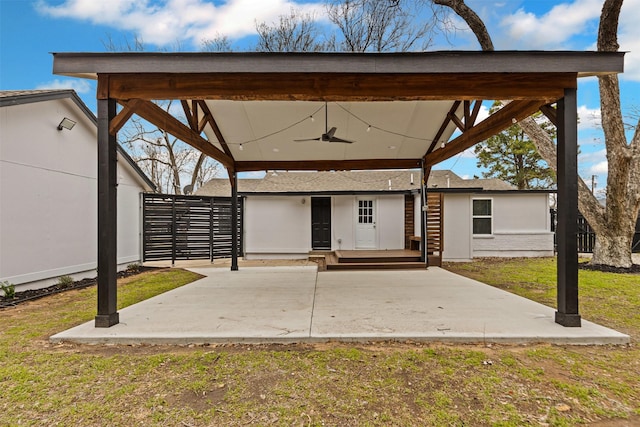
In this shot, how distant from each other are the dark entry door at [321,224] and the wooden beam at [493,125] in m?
5.18

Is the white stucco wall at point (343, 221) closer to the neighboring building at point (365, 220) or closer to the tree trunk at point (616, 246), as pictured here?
the neighboring building at point (365, 220)

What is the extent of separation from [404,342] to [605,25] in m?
9.56

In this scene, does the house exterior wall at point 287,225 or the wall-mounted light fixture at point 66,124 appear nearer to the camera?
the wall-mounted light fixture at point 66,124

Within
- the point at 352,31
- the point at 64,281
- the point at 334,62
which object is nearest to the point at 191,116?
the point at 334,62

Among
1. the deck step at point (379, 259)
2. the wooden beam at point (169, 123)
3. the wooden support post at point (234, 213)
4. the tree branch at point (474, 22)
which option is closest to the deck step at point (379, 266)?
the deck step at point (379, 259)

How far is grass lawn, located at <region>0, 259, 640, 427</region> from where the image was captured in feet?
6.96

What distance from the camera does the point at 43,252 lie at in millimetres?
6371

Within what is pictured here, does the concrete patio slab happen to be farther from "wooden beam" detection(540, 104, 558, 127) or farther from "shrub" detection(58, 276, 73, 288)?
"shrub" detection(58, 276, 73, 288)

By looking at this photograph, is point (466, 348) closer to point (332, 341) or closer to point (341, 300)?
point (332, 341)

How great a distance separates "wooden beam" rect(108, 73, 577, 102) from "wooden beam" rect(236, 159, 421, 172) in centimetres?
476

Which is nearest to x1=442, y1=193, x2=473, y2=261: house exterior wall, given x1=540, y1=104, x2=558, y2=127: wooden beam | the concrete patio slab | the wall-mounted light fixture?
the concrete patio slab

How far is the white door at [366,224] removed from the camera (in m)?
11.7

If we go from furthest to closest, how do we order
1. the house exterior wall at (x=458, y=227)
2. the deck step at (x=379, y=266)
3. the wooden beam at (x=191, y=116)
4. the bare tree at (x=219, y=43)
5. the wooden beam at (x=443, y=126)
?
the bare tree at (x=219, y=43) < the house exterior wall at (x=458, y=227) < the deck step at (x=379, y=266) < the wooden beam at (x=443, y=126) < the wooden beam at (x=191, y=116)

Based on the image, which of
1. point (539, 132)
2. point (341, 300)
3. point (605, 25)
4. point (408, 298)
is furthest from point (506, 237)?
point (341, 300)
